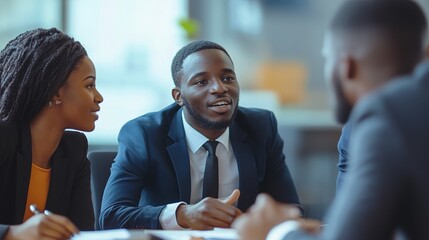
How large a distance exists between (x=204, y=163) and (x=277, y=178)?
0.28 m

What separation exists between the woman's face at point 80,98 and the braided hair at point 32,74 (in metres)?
0.02

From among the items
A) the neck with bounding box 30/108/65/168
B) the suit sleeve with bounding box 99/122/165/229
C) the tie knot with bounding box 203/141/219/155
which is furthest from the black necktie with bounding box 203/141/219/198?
the neck with bounding box 30/108/65/168

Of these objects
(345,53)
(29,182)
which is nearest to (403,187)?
(345,53)

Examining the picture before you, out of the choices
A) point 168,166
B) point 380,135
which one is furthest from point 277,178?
point 380,135

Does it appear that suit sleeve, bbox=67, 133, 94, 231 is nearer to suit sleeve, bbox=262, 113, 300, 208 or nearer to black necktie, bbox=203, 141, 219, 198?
black necktie, bbox=203, 141, 219, 198

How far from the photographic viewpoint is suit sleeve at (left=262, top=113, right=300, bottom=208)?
251cm

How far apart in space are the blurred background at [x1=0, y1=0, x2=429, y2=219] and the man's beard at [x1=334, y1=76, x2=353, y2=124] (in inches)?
154

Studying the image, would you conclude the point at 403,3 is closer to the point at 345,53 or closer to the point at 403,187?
the point at 345,53

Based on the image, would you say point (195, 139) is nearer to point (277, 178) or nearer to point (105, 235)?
point (277, 178)

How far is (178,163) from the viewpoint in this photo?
7.82 feet

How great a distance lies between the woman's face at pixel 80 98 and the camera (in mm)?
2137

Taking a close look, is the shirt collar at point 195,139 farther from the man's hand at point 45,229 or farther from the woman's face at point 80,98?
the man's hand at point 45,229

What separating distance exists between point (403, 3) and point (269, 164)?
126cm

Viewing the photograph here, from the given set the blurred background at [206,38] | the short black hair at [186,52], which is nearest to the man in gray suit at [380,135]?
the short black hair at [186,52]
